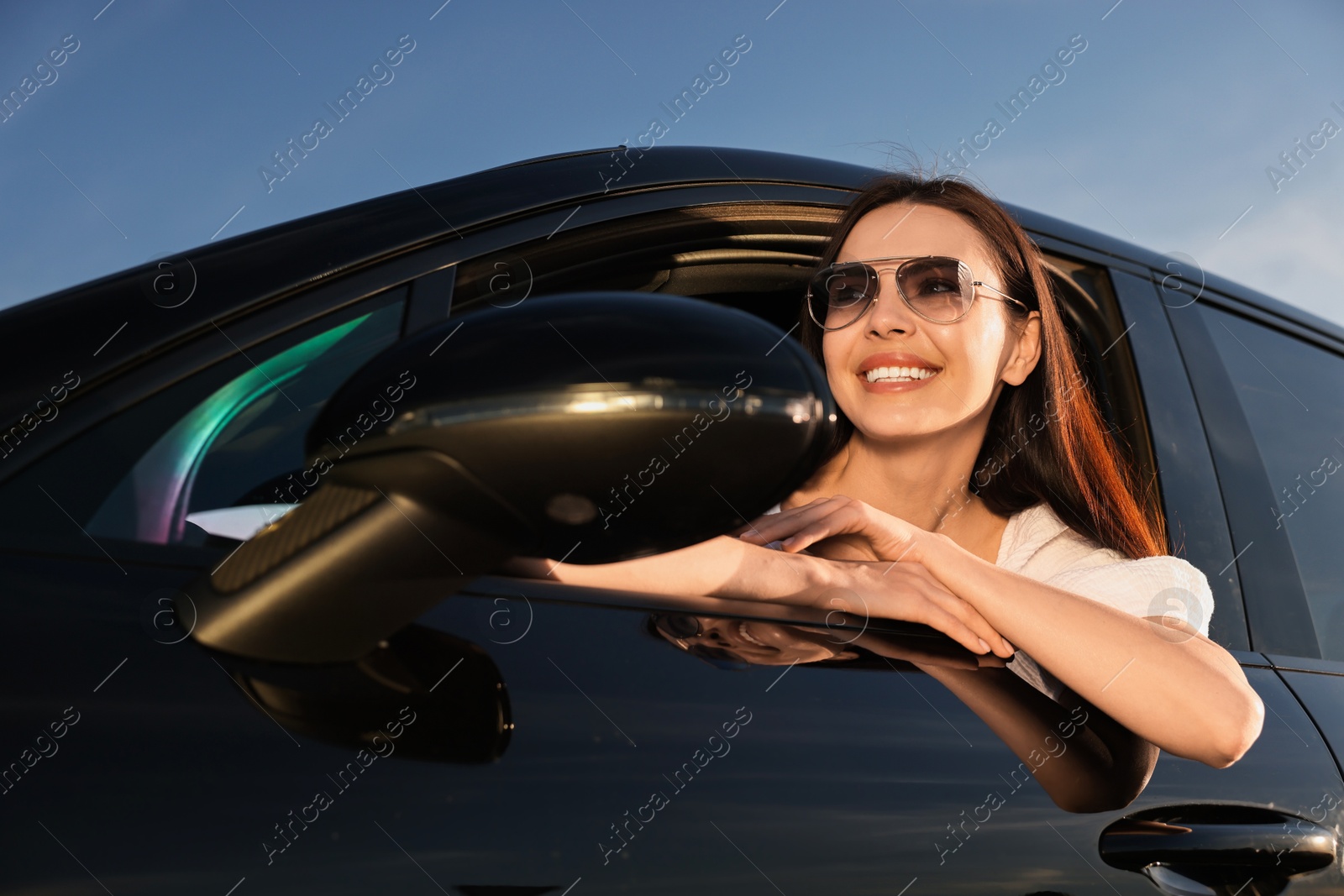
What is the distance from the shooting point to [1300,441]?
2.09m

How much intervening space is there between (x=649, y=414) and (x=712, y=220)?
38.7 inches

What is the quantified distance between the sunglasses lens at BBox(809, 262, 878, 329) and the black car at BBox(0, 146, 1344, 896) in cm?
55

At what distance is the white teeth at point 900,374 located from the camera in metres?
2.02

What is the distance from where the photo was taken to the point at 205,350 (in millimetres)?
1031

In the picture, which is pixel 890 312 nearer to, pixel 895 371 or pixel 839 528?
pixel 895 371

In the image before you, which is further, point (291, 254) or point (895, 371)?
point (895, 371)

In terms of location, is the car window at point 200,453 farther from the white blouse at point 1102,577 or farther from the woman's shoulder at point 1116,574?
the woman's shoulder at point 1116,574

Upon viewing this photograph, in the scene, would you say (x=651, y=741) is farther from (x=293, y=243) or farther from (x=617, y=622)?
(x=293, y=243)

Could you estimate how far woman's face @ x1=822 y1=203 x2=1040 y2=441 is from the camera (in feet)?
6.54

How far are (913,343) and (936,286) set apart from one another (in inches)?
4.6

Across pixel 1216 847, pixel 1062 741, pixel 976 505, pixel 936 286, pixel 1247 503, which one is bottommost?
pixel 1216 847

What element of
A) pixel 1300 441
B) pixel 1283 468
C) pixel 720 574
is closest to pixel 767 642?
pixel 720 574

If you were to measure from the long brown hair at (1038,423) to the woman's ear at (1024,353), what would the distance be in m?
0.02

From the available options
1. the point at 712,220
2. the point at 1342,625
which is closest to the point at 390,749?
the point at 712,220
